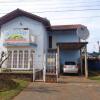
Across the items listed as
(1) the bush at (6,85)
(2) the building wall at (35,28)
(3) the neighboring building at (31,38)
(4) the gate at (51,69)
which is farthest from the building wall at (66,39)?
(1) the bush at (6,85)

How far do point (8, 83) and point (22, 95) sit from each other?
11.4 feet

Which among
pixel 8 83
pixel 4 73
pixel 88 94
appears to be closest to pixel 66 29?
pixel 4 73

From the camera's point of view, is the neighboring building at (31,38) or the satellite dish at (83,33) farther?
the satellite dish at (83,33)

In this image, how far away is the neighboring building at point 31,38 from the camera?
26.5 meters

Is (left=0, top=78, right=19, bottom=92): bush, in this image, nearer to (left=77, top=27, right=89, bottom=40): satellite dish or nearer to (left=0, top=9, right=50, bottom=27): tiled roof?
(left=77, top=27, right=89, bottom=40): satellite dish

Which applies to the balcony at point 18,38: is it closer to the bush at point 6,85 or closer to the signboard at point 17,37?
the signboard at point 17,37

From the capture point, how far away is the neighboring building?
26.5m

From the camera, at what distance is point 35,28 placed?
28516 mm

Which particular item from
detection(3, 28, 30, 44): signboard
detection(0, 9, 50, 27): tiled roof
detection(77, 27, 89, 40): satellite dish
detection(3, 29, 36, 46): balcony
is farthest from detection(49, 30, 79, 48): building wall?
detection(3, 28, 30, 44): signboard

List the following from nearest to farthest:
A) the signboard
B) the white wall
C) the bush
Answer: the bush, the signboard, the white wall

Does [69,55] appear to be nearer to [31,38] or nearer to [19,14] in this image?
[31,38]

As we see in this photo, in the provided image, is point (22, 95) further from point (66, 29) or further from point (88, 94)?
point (66, 29)

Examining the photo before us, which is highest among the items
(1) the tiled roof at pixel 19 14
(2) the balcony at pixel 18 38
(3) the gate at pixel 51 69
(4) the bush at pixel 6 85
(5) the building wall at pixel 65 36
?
(1) the tiled roof at pixel 19 14

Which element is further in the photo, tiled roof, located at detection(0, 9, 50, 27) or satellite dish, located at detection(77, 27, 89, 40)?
tiled roof, located at detection(0, 9, 50, 27)
